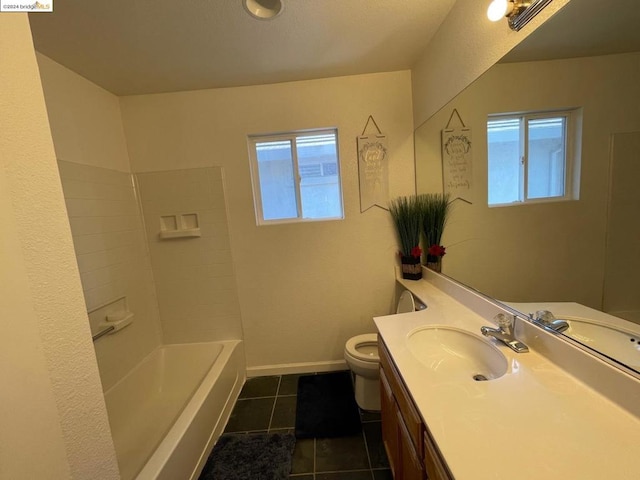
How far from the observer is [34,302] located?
594 millimetres

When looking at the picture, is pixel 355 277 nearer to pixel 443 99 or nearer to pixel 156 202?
pixel 443 99

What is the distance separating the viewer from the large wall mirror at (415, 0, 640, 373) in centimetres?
69

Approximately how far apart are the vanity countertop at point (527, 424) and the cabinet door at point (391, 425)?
32 cm

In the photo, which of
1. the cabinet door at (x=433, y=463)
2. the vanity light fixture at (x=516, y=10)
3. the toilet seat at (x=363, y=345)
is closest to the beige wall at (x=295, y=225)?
the toilet seat at (x=363, y=345)

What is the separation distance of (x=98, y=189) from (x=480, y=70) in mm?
2390

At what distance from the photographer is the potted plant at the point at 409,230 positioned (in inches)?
74.6

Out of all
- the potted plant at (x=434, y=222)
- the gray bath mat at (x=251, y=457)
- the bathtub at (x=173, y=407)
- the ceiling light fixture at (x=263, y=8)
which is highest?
the ceiling light fixture at (x=263, y=8)

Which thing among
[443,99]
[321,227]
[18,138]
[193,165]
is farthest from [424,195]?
[18,138]

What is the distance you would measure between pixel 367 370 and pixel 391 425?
46cm

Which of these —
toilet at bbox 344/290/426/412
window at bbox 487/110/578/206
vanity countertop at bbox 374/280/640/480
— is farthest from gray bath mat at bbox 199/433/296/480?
window at bbox 487/110/578/206

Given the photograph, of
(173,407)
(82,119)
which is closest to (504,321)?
(173,407)

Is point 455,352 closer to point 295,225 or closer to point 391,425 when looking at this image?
point 391,425

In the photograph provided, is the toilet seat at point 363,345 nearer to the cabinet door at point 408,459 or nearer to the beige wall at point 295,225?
the beige wall at point 295,225

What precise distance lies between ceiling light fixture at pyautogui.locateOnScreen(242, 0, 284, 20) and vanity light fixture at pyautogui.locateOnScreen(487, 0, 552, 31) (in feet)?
3.11
